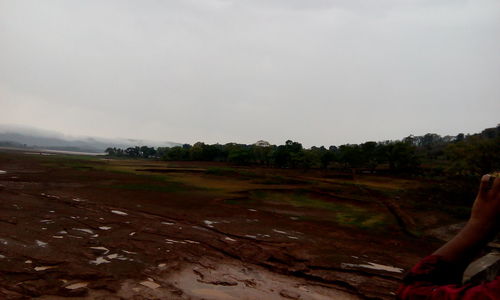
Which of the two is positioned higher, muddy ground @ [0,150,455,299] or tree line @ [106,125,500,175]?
tree line @ [106,125,500,175]

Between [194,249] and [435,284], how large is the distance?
9464 mm

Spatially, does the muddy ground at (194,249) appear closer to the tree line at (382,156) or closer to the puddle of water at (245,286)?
the puddle of water at (245,286)

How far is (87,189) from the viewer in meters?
22.6

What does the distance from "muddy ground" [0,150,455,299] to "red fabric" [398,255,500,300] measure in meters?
6.16

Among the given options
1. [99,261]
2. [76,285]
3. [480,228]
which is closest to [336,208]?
[99,261]

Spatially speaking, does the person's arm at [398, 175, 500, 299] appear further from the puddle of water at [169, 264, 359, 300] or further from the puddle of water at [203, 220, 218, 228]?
the puddle of water at [203, 220, 218, 228]

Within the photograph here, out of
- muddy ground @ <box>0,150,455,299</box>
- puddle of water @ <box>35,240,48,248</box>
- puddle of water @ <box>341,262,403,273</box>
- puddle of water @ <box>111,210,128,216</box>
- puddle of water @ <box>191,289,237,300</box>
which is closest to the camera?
puddle of water @ <box>191,289,237,300</box>

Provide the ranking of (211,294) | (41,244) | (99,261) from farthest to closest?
1. (41,244)
2. (99,261)
3. (211,294)

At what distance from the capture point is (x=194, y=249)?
10.1 metres

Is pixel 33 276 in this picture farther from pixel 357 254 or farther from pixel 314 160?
pixel 314 160

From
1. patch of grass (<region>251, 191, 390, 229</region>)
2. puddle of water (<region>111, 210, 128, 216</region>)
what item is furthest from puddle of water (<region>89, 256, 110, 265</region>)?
patch of grass (<region>251, 191, 390, 229</region>)

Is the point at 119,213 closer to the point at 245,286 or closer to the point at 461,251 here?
the point at 245,286

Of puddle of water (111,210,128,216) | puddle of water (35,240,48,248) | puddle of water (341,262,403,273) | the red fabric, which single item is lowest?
puddle of water (341,262,403,273)

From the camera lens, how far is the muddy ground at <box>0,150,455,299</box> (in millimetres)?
7137
